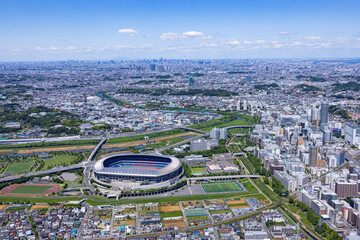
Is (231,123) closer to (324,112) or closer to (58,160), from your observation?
(324,112)

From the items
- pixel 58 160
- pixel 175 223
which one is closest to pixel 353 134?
pixel 175 223

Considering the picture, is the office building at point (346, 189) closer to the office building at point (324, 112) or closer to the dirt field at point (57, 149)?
the office building at point (324, 112)

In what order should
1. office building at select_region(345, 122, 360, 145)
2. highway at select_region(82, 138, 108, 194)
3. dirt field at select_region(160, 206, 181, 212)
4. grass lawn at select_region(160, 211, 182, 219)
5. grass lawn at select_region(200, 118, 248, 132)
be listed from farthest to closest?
grass lawn at select_region(200, 118, 248, 132) < office building at select_region(345, 122, 360, 145) < highway at select_region(82, 138, 108, 194) < dirt field at select_region(160, 206, 181, 212) < grass lawn at select_region(160, 211, 182, 219)

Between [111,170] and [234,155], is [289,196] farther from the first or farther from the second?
[111,170]

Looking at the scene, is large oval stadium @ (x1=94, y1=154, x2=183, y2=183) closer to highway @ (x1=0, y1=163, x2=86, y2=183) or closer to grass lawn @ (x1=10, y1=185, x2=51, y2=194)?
highway @ (x1=0, y1=163, x2=86, y2=183)

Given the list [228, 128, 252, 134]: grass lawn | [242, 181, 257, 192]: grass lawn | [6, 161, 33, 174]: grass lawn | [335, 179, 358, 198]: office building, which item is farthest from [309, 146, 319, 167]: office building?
[6, 161, 33, 174]: grass lawn

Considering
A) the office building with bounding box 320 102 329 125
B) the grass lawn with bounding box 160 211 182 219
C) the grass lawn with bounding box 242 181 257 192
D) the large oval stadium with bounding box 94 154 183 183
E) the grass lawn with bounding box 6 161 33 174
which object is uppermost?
the office building with bounding box 320 102 329 125
